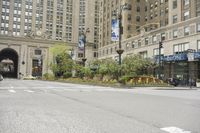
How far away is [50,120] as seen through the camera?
29.5 feet

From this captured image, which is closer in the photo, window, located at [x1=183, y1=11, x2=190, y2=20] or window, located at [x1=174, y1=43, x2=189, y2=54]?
window, located at [x1=174, y1=43, x2=189, y2=54]

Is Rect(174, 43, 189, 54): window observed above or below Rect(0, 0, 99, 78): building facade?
below

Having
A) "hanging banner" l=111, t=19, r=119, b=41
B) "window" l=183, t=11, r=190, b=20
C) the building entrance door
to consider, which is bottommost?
the building entrance door

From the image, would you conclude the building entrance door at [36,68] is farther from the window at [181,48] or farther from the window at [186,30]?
the window at [186,30]

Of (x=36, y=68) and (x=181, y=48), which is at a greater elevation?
(x=181, y=48)

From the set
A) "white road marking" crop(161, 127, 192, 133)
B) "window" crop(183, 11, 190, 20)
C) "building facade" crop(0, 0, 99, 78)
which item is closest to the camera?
"white road marking" crop(161, 127, 192, 133)

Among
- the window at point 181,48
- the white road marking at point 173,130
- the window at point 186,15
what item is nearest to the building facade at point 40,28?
the window at point 181,48

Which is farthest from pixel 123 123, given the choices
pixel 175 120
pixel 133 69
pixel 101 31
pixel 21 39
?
pixel 21 39

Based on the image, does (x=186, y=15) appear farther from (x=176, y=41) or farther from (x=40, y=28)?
(x=40, y=28)

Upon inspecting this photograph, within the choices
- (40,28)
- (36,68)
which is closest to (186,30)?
(36,68)

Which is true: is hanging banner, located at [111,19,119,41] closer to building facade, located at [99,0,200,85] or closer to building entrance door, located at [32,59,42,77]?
building facade, located at [99,0,200,85]

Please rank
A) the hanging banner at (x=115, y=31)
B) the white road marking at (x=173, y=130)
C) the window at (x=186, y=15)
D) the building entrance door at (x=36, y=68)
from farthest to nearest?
1. the building entrance door at (x=36, y=68)
2. the window at (x=186, y=15)
3. the hanging banner at (x=115, y=31)
4. the white road marking at (x=173, y=130)

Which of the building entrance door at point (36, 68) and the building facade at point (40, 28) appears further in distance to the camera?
the building entrance door at point (36, 68)

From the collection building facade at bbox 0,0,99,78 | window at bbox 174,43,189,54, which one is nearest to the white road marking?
window at bbox 174,43,189,54
